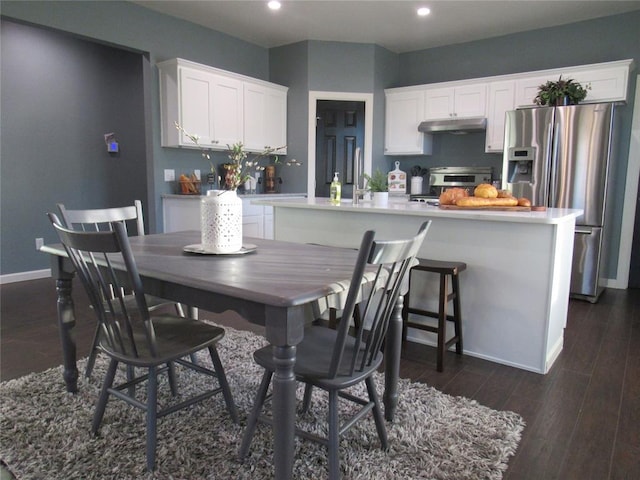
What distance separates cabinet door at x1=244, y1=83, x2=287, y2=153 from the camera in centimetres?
515

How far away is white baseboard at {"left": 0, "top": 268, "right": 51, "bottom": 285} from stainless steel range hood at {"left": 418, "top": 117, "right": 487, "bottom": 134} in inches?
173

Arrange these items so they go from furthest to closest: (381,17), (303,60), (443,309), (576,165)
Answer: (303,60) < (381,17) < (576,165) < (443,309)

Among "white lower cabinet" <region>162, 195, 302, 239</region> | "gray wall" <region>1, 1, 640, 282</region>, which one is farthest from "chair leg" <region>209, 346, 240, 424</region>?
"gray wall" <region>1, 1, 640, 282</region>

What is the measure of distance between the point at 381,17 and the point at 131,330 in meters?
4.20

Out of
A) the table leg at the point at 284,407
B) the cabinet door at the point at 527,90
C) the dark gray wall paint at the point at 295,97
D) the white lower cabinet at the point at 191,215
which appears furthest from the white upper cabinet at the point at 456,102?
the table leg at the point at 284,407

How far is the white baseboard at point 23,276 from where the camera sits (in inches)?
175

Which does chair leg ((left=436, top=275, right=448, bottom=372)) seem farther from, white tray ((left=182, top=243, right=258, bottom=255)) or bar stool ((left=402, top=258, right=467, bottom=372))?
white tray ((left=182, top=243, right=258, bottom=255))

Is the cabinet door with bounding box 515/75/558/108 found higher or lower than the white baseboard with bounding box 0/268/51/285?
higher

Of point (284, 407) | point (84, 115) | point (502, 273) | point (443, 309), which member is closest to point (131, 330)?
point (284, 407)

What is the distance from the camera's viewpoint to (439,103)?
5.37 m

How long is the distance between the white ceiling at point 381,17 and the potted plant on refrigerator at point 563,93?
73 cm

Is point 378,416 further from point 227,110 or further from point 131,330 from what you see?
point 227,110

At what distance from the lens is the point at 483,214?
8.55ft

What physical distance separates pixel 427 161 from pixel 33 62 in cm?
446
